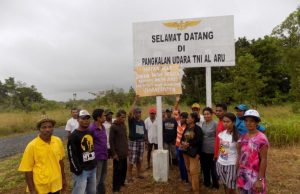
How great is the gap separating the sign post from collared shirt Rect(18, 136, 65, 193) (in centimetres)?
323

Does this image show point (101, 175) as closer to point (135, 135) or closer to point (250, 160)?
point (135, 135)

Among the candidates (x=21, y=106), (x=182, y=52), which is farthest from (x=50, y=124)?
(x=21, y=106)

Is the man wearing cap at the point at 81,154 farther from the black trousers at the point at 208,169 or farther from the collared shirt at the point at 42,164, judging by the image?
the black trousers at the point at 208,169

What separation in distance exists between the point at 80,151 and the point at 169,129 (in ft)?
11.3

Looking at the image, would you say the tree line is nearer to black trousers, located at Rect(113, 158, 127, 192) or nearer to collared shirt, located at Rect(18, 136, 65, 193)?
black trousers, located at Rect(113, 158, 127, 192)

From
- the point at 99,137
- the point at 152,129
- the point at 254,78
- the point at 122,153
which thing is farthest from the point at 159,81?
the point at 254,78

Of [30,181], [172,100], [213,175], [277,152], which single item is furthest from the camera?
[172,100]

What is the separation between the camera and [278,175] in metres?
7.64

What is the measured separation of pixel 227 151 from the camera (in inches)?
185

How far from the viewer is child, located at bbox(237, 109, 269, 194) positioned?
12.9 ft

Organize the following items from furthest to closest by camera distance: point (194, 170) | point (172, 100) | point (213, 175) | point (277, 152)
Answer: point (172, 100), point (277, 152), point (213, 175), point (194, 170)

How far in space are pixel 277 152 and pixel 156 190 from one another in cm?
497

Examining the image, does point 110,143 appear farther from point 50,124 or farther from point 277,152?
point 277,152

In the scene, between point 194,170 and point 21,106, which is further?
point 21,106
